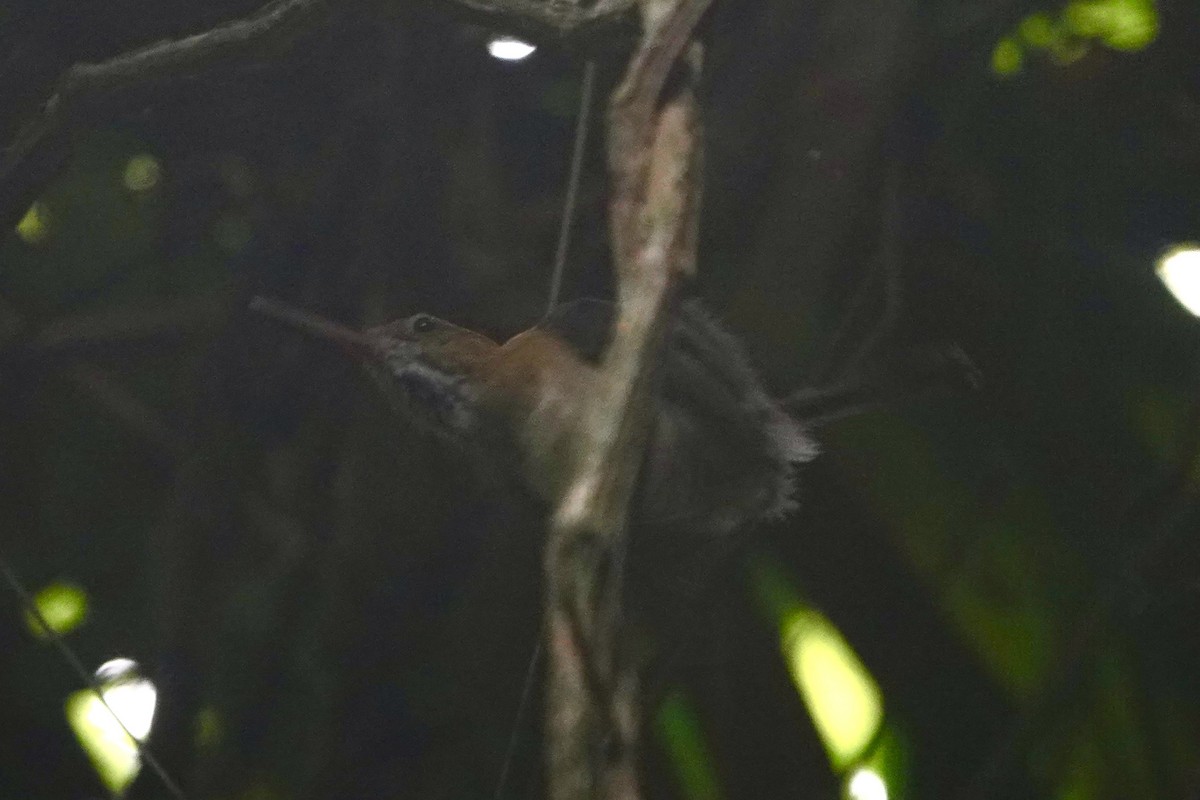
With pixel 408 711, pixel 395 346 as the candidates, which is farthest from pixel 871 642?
pixel 395 346

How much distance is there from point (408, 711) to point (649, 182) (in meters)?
0.50

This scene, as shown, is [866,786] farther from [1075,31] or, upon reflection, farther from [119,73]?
[119,73]

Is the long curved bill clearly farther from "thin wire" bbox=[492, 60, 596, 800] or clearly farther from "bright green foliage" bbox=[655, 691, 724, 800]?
"bright green foliage" bbox=[655, 691, 724, 800]

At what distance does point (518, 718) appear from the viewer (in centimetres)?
105

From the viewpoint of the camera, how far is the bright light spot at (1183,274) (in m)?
1.09

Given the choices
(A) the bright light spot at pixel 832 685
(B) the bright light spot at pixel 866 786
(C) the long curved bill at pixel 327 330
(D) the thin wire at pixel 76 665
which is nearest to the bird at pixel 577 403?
(C) the long curved bill at pixel 327 330

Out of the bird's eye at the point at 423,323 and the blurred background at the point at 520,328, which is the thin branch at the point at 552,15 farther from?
the bird's eye at the point at 423,323

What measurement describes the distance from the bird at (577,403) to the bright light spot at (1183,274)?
0.33 meters

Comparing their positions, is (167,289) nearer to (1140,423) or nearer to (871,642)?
(871,642)

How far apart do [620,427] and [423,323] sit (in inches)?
15.3

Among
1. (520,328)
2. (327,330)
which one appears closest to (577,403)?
(520,328)

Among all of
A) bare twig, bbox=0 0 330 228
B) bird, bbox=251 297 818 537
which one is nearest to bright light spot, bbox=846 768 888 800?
bird, bbox=251 297 818 537

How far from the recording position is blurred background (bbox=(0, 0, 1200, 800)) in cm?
103

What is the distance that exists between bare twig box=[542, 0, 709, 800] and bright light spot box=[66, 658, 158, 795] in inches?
15.0
